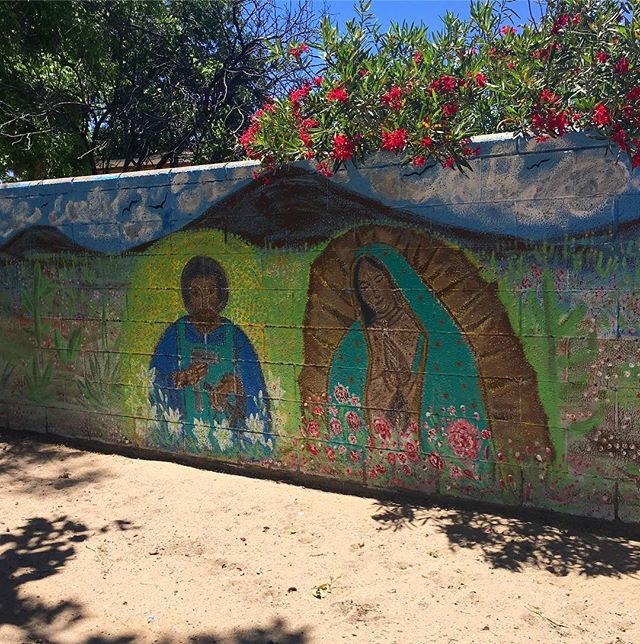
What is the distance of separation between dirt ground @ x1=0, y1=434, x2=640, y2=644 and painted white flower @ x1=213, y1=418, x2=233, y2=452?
0.33 meters

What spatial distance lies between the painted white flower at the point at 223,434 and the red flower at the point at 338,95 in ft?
8.03

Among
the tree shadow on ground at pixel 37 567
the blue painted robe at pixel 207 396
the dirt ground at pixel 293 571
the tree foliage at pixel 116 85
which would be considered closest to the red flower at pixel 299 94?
the blue painted robe at pixel 207 396

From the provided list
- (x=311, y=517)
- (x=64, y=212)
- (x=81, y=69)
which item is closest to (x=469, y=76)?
(x=311, y=517)

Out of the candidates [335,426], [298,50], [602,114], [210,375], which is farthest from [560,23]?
[210,375]

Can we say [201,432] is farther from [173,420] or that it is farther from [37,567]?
[37,567]

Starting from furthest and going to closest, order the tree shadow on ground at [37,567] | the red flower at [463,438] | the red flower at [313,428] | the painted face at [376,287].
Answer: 1. the red flower at [313,428]
2. the painted face at [376,287]
3. the red flower at [463,438]
4. the tree shadow on ground at [37,567]

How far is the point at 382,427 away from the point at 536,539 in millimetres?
1172

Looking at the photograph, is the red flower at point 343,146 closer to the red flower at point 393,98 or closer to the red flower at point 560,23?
the red flower at point 393,98

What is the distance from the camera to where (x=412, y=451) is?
4.49m

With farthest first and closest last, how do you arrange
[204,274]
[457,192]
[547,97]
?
[204,274] < [457,192] < [547,97]

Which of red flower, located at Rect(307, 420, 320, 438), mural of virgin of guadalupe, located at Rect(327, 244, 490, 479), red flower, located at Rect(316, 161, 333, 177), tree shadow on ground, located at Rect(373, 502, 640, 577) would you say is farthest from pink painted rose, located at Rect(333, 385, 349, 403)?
red flower, located at Rect(316, 161, 333, 177)

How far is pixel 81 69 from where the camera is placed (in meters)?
10.3

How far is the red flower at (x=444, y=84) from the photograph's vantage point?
3.99 metres

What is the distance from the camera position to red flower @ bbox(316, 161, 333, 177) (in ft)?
14.7
